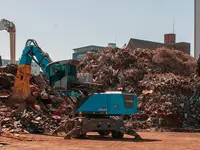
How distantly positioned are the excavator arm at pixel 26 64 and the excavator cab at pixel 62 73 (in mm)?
1232

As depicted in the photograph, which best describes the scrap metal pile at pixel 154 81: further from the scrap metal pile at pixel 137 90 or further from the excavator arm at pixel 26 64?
the excavator arm at pixel 26 64

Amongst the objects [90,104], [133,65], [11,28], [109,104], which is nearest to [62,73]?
[90,104]

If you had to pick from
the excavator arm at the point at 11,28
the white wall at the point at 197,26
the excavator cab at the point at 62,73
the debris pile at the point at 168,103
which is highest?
the white wall at the point at 197,26

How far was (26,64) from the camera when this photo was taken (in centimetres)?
1769

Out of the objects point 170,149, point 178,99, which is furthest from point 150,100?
point 170,149

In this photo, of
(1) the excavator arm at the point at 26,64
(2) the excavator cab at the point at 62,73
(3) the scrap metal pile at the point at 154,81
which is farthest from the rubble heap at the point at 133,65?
(2) the excavator cab at the point at 62,73

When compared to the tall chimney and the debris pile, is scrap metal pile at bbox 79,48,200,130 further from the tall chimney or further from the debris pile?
the tall chimney

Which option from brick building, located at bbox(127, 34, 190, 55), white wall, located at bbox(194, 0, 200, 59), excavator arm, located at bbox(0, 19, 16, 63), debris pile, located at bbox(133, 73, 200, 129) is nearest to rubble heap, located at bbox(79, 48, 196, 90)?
debris pile, located at bbox(133, 73, 200, 129)

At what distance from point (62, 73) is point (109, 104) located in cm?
233

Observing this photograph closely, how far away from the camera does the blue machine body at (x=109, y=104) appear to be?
14.9 m

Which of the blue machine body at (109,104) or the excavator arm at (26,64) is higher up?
the excavator arm at (26,64)

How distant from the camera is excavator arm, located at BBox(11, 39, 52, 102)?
17.5 metres

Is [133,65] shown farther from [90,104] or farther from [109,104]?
[109,104]

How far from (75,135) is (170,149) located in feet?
12.9
